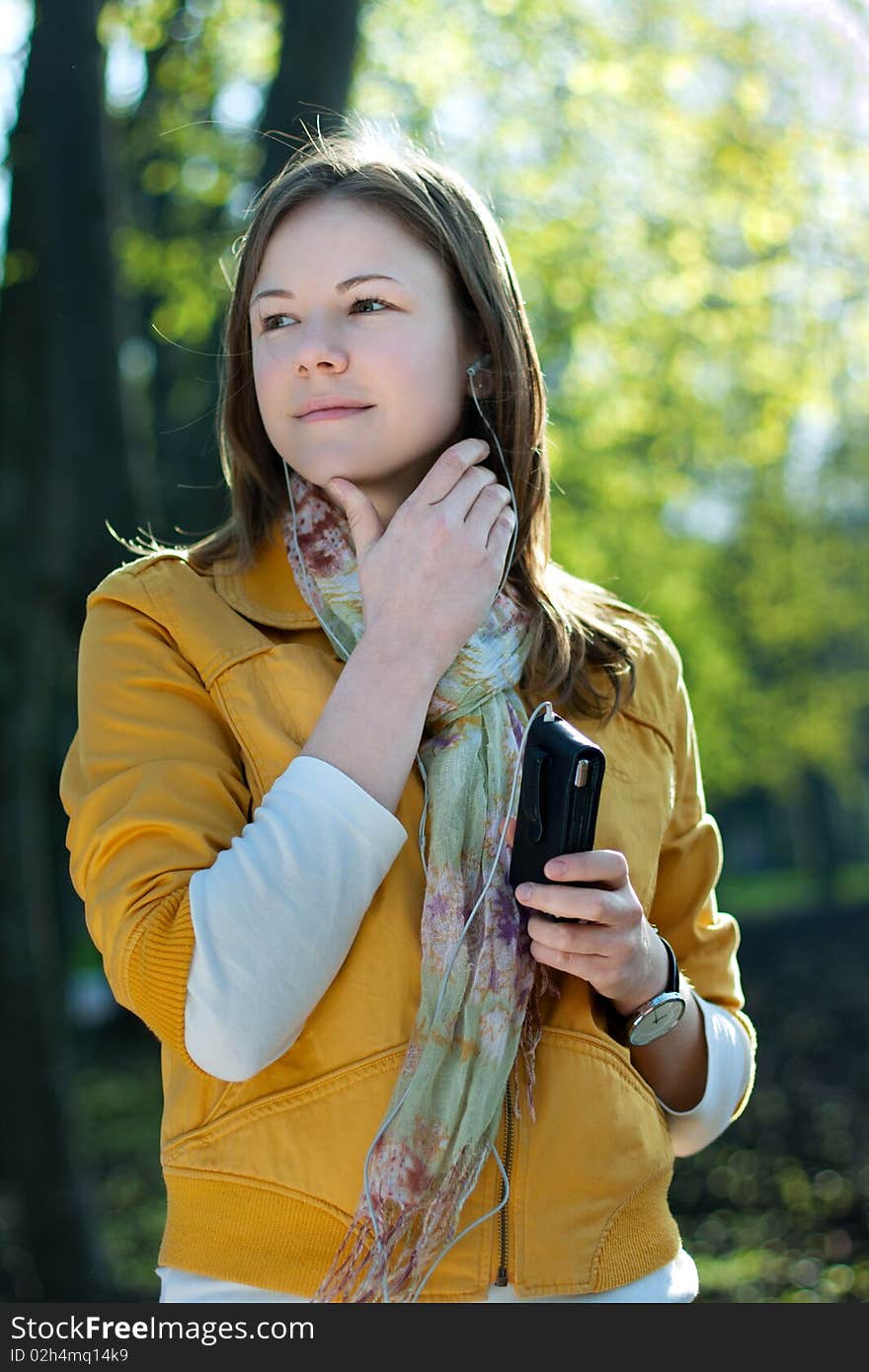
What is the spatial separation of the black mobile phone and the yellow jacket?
17cm

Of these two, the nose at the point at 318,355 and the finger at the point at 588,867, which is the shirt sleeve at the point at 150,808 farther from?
the nose at the point at 318,355

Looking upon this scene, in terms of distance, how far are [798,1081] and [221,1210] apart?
11.7 meters

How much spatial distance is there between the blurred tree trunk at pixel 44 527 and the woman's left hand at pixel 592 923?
4.44m

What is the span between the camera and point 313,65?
5730 mm

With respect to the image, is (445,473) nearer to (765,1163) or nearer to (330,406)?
(330,406)

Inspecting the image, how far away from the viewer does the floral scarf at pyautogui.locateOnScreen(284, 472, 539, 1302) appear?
6.27 ft

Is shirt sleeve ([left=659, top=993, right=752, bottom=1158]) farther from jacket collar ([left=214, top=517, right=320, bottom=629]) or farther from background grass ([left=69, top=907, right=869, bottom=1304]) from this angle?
background grass ([left=69, top=907, right=869, bottom=1304])

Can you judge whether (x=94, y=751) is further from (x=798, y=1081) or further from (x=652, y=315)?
(x=798, y=1081)

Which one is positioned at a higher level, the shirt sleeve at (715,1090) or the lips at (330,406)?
the lips at (330,406)

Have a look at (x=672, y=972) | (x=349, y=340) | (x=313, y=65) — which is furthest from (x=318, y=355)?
(x=313, y=65)

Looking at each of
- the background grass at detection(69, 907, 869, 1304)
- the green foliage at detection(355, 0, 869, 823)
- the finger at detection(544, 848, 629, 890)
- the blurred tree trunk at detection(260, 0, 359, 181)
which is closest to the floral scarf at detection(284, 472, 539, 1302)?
the finger at detection(544, 848, 629, 890)

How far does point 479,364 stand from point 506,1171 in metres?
1.25

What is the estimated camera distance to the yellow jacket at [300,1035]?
1919mm

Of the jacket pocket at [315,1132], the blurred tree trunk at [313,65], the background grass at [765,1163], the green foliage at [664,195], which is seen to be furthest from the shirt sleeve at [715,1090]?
the green foliage at [664,195]
